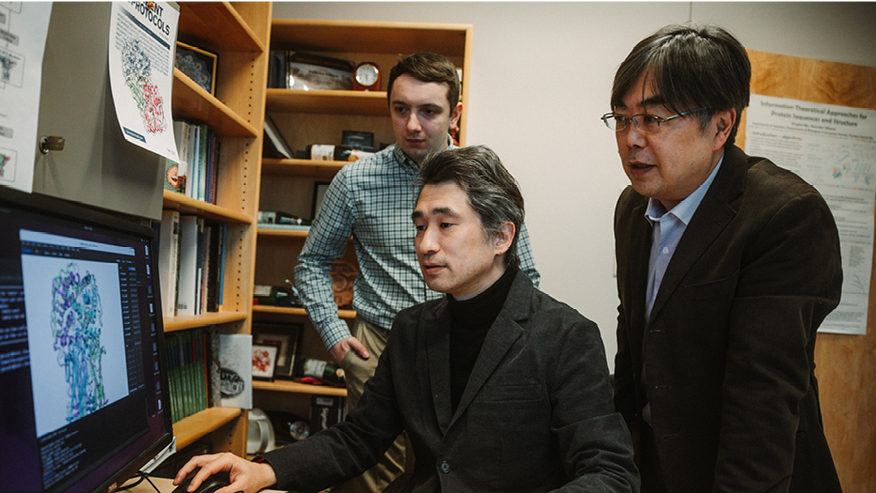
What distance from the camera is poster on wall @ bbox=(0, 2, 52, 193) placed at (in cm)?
73

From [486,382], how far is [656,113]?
0.69 m

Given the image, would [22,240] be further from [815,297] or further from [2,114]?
[815,297]

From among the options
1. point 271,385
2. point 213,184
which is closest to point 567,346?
point 213,184

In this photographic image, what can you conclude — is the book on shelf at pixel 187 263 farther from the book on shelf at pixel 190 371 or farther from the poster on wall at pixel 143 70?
the poster on wall at pixel 143 70

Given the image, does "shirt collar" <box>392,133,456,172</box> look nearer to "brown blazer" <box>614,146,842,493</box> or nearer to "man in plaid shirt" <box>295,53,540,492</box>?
"man in plaid shirt" <box>295,53,540,492</box>

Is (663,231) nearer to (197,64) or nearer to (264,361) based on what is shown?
(197,64)

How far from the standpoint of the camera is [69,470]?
68 cm

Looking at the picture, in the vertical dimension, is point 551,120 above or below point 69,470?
above

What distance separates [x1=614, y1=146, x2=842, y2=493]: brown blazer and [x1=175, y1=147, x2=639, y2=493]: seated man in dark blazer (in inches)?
8.0

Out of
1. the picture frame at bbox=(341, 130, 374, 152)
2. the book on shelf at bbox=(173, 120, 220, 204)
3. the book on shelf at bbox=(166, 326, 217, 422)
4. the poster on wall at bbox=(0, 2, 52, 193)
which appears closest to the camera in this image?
the poster on wall at bbox=(0, 2, 52, 193)

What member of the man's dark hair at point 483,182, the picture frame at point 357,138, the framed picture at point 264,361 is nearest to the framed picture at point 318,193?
the picture frame at point 357,138

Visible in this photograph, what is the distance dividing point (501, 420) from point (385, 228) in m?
0.86

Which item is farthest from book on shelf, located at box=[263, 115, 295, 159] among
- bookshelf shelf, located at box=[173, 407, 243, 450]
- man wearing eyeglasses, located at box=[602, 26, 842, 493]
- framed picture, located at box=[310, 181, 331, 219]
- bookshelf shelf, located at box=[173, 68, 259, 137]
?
man wearing eyeglasses, located at box=[602, 26, 842, 493]

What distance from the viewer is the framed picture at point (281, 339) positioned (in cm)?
287
